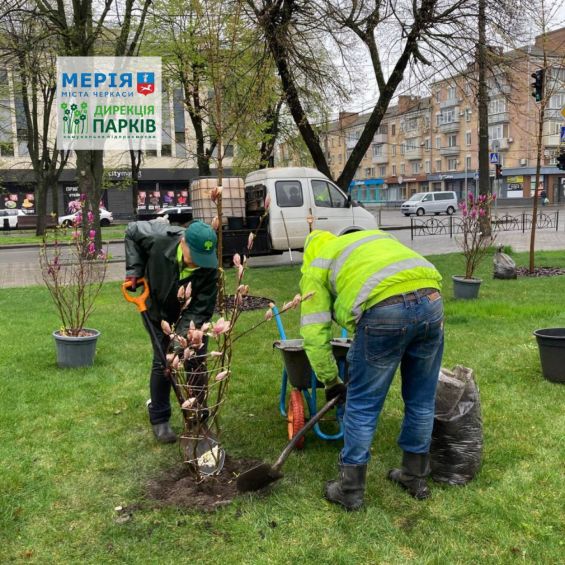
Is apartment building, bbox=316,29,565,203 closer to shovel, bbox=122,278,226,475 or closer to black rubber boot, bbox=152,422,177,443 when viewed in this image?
black rubber boot, bbox=152,422,177,443

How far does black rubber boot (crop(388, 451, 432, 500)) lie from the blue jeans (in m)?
0.04

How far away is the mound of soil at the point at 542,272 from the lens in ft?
36.3

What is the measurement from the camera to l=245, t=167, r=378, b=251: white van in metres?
13.9

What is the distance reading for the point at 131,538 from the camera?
2.84 m

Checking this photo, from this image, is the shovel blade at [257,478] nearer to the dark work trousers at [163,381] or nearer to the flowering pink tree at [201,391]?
the flowering pink tree at [201,391]

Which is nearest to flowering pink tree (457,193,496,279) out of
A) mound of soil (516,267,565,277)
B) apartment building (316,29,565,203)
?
mound of soil (516,267,565,277)

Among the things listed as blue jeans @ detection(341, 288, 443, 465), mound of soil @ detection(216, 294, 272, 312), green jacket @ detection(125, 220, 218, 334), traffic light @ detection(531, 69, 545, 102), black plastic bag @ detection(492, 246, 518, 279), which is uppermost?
traffic light @ detection(531, 69, 545, 102)

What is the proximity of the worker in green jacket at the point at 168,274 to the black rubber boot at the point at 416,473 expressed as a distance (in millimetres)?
1281

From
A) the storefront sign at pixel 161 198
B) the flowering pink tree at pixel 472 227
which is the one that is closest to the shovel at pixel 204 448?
the flowering pink tree at pixel 472 227

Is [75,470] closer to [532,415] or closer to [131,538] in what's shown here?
[131,538]

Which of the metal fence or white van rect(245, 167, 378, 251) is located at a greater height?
white van rect(245, 167, 378, 251)

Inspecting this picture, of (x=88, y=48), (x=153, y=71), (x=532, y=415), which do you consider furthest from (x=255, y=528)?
(x=153, y=71)

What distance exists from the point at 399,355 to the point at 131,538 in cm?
156

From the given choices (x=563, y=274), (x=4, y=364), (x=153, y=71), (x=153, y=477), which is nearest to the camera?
(x=153, y=477)
